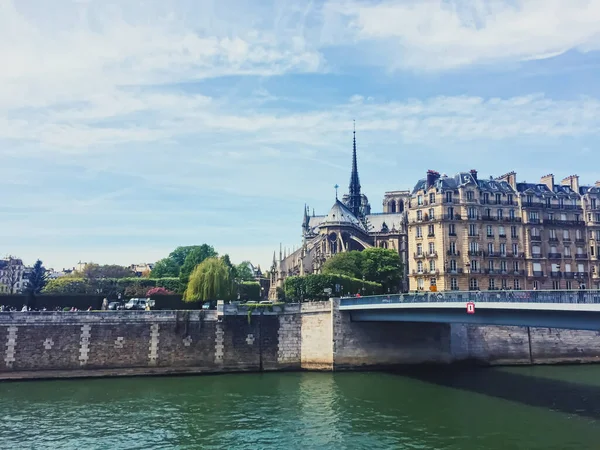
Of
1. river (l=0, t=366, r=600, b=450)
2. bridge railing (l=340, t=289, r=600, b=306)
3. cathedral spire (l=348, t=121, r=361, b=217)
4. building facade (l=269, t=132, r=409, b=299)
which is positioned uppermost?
cathedral spire (l=348, t=121, r=361, b=217)

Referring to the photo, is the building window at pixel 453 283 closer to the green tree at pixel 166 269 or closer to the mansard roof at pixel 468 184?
the mansard roof at pixel 468 184

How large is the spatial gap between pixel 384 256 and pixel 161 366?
4447 cm

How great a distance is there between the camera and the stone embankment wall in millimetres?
45969

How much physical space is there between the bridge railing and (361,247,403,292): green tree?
3343cm

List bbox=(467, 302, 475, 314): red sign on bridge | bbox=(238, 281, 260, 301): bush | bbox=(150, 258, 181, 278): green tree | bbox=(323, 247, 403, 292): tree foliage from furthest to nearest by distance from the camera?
1. bbox=(150, 258, 181, 278): green tree
2. bbox=(323, 247, 403, 292): tree foliage
3. bbox=(238, 281, 260, 301): bush
4. bbox=(467, 302, 475, 314): red sign on bridge

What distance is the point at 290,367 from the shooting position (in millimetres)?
49688

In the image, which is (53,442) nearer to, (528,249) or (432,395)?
(432,395)

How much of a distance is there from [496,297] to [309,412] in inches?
550

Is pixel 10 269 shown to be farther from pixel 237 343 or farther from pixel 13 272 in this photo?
pixel 237 343

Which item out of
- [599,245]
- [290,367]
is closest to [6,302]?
[290,367]

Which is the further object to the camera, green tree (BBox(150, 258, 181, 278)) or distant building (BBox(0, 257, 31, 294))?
distant building (BBox(0, 257, 31, 294))

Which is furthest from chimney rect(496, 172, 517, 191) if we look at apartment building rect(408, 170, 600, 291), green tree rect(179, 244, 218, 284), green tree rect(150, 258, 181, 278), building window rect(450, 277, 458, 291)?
green tree rect(150, 258, 181, 278)

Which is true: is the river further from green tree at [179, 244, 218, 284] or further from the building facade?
the building facade

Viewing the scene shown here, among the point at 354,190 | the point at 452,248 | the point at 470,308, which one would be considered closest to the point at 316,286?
the point at 452,248
